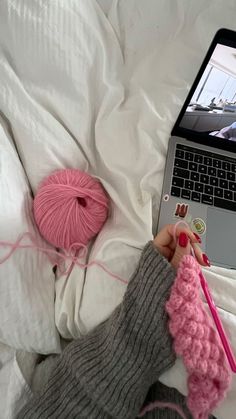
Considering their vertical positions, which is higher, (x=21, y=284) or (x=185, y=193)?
(x=185, y=193)

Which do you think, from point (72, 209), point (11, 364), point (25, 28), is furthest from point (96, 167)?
point (11, 364)

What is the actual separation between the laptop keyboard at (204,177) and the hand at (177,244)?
5.2 inches

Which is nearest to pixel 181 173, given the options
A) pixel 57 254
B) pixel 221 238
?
pixel 221 238

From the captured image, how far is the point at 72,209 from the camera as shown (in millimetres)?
559

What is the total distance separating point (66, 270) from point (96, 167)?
0.21 m

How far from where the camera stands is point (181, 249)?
50cm

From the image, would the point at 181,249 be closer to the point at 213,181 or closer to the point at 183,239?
the point at 183,239

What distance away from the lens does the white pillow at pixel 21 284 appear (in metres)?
0.50

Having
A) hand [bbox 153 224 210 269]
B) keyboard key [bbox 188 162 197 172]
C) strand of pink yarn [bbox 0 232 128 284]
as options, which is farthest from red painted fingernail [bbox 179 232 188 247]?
keyboard key [bbox 188 162 197 172]

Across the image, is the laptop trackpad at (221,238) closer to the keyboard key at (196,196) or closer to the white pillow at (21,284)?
the keyboard key at (196,196)

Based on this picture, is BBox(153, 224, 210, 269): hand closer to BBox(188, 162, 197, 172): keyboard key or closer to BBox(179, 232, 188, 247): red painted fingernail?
BBox(179, 232, 188, 247): red painted fingernail

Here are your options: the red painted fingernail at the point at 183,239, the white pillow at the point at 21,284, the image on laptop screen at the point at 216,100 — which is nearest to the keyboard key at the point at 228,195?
the image on laptop screen at the point at 216,100

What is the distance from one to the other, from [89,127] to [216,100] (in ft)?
0.79

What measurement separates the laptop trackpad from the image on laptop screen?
162 millimetres
